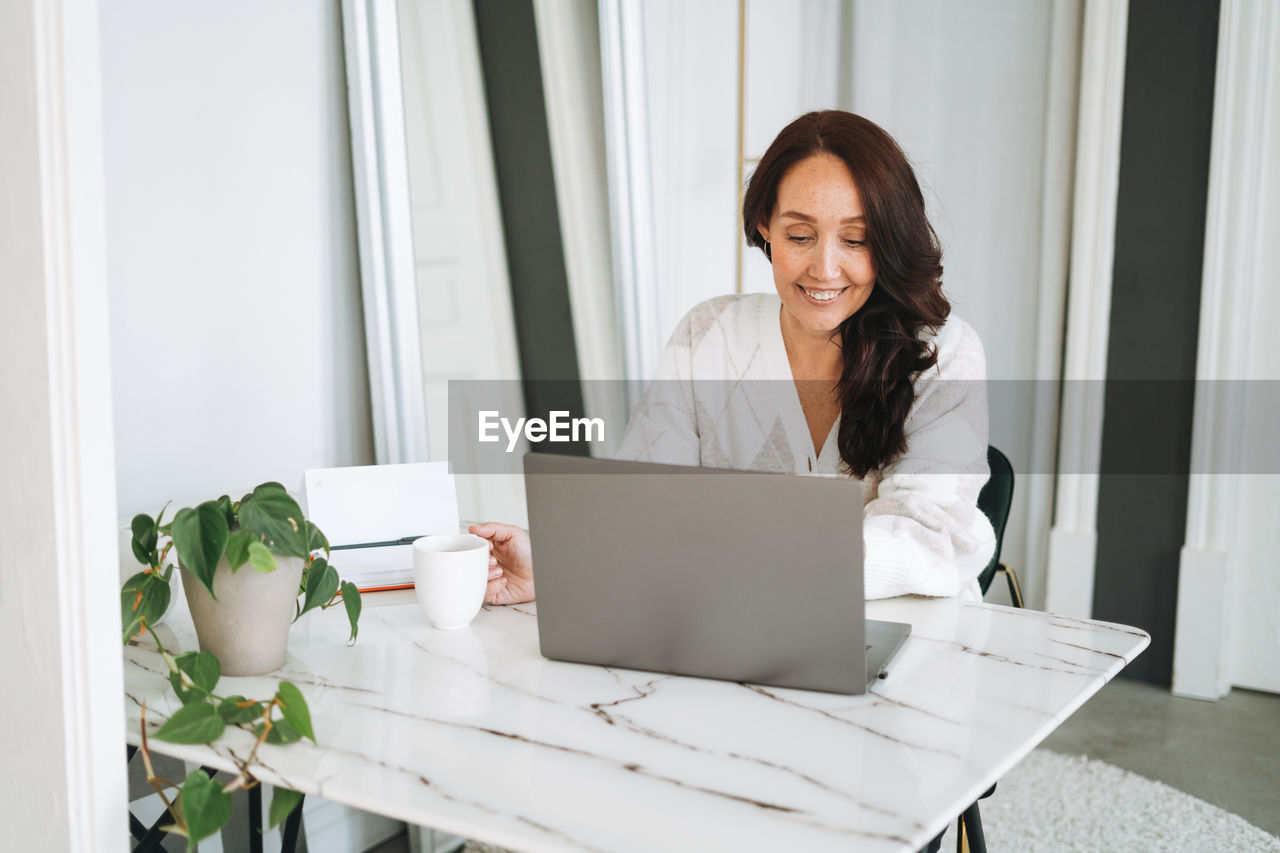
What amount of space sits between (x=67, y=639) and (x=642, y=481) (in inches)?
18.3

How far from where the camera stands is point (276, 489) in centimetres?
86

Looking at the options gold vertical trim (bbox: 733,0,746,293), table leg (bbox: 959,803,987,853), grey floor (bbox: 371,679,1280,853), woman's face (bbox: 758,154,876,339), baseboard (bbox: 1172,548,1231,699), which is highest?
gold vertical trim (bbox: 733,0,746,293)

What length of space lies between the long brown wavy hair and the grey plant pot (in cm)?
93

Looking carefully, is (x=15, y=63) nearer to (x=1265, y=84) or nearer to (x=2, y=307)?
(x=2, y=307)

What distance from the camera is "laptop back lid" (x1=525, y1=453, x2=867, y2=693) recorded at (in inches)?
31.6

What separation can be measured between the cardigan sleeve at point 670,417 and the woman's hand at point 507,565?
1.68 ft

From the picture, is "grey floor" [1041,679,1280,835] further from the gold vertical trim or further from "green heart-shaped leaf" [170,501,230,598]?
"green heart-shaped leaf" [170,501,230,598]

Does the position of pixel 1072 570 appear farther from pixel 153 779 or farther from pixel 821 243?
pixel 153 779

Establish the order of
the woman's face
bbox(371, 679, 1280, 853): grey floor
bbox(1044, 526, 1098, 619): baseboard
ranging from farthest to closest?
1. bbox(1044, 526, 1098, 619): baseboard
2. bbox(371, 679, 1280, 853): grey floor
3. the woman's face

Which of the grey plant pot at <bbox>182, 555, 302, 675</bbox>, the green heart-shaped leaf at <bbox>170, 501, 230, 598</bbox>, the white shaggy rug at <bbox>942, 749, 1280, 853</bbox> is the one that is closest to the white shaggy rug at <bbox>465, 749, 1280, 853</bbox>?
the white shaggy rug at <bbox>942, 749, 1280, 853</bbox>

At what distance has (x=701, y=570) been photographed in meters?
0.84

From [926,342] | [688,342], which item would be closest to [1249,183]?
[926,342]

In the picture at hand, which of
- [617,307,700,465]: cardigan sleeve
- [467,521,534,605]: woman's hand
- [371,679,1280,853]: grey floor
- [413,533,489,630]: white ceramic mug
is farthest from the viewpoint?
[371,679,1280,853]: grey floor

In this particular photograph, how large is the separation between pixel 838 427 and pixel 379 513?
0.75 meters
